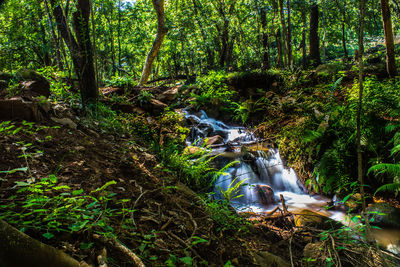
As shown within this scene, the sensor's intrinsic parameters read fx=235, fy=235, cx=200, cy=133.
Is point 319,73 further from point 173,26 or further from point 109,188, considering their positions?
point 109,188

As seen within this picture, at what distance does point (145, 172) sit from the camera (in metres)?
2.72

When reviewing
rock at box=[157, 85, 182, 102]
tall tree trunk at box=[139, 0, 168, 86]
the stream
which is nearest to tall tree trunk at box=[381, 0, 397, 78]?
the stream

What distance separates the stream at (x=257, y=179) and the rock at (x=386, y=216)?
0.35 ft

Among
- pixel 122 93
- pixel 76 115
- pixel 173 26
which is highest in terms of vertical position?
pixel 173 26

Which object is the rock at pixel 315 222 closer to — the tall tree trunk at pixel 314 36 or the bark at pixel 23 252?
the bark at pixel 23 252

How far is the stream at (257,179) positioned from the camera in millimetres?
3725

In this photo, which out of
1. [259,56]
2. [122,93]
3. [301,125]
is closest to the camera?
[301,125]

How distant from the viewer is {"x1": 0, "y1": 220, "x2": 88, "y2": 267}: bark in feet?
3.07

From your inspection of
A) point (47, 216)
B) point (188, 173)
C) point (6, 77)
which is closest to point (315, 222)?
point (188, 173)

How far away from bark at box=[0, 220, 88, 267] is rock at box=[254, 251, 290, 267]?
1449 mm

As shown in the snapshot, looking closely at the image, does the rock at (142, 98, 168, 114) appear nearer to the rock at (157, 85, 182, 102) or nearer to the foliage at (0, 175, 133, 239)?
the rock at (157, 85, 182, 102)

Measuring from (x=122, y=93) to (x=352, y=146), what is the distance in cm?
625

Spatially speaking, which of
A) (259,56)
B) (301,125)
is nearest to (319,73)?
(259,56)

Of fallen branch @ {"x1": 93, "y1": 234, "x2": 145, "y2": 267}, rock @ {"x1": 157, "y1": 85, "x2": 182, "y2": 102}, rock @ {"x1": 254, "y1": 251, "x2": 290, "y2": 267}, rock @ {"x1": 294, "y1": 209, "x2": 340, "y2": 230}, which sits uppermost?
rock @ {"x1": 157, "y1": 85, "x2": 182, "y2": 102}
